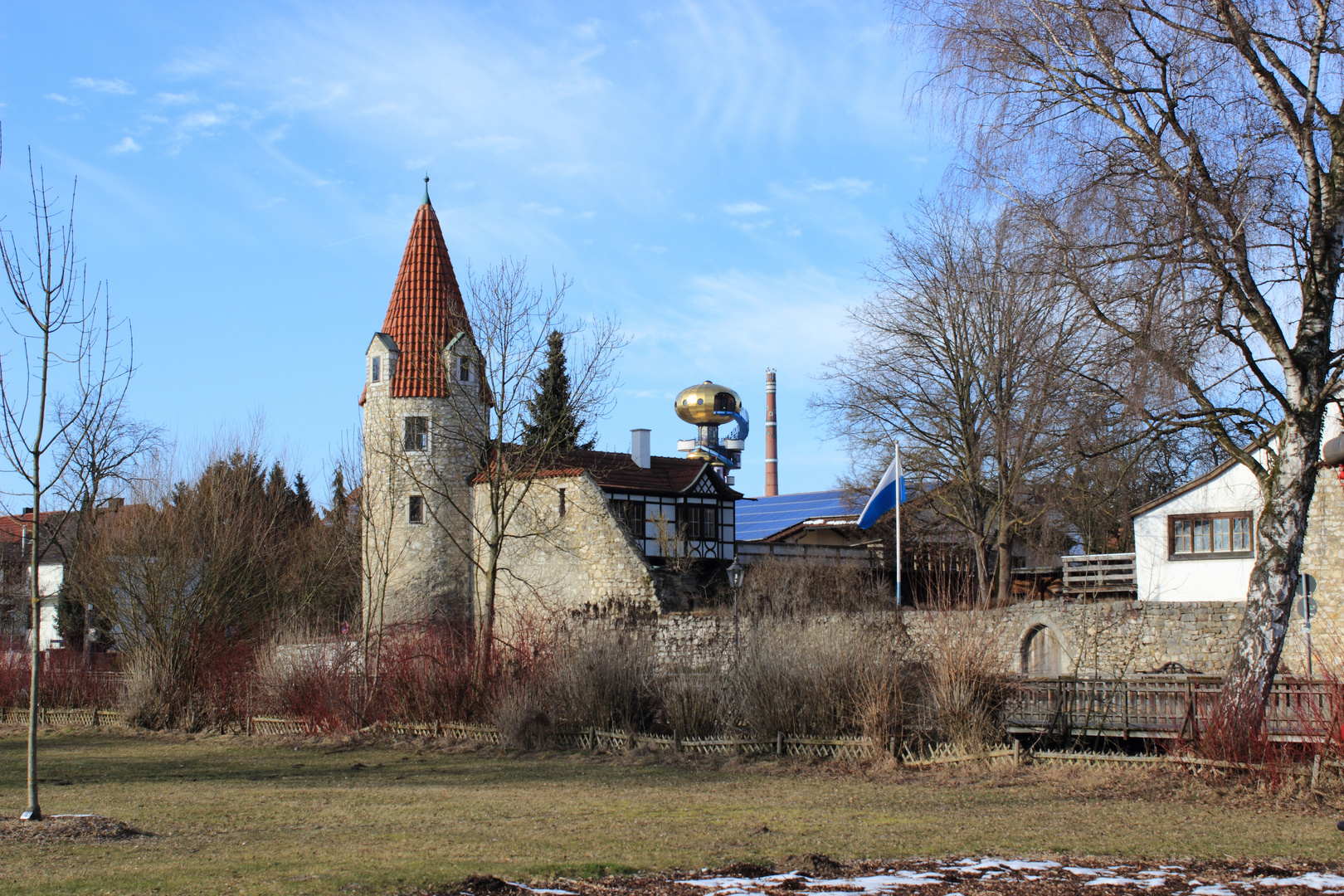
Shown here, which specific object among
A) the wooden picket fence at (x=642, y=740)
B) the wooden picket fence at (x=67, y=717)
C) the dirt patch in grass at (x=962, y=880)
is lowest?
the wooden picket fence at (x=67, y=717)

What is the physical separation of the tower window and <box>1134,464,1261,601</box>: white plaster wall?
19.9 m

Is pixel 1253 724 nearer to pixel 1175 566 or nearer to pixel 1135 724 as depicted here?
pixel 1135 724

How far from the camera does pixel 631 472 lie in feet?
119

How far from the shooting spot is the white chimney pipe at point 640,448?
37.7 metres

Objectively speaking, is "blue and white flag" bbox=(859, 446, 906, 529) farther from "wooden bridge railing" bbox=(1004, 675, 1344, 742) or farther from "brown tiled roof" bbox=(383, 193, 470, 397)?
"brown tiled roof" bbox=(383, 193, 470, 397)

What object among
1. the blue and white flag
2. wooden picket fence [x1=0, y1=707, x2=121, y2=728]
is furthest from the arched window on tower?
wooden picket fence [x1=0, y1=707, x2=121, y2=728]

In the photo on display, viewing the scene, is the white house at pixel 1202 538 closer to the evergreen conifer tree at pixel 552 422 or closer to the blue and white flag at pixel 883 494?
the blue and white flag at pixel 883 494

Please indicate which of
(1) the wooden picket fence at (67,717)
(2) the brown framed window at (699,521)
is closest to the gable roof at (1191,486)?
(2) the brown framed window at (699,521)

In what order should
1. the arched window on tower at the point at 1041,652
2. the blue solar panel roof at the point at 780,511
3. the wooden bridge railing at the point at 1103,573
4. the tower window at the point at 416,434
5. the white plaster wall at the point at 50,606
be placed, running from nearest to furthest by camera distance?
the arched window on tower at the point at 1041,652
the wooden bridge railing at the point at 1103,573
the tower window at the point at 416,434
the blue solar panel roof at the point at 780,511
the white plaster wall at the point at 50,606

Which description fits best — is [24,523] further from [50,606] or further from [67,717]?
[50,606]

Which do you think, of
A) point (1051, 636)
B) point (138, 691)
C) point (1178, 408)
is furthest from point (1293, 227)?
point (138, 691)

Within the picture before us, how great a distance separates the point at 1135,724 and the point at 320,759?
10.9 meters

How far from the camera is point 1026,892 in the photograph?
6.71m

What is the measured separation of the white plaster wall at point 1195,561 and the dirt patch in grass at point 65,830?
23.3 m
